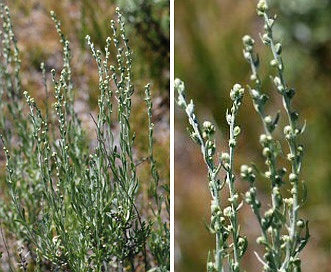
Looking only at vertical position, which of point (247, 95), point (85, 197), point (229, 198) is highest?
point (247, 95)

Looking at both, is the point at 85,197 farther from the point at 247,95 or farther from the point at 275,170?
the point at 247,95

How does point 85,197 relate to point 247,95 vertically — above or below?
below

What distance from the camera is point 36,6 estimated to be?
230 centimetres

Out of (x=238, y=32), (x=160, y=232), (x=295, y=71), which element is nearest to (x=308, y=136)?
(x=295, y=71)

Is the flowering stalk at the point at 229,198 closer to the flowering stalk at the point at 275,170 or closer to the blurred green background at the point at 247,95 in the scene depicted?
the flowering stalk at the point at 275,170

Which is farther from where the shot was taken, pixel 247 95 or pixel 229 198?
pixel 247 95

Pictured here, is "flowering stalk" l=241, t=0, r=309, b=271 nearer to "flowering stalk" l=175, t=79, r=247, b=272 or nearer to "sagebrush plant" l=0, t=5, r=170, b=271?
"flowering stalk" l=175, t=79, r=247, b=272

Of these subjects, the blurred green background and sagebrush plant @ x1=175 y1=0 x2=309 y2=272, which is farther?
the blurred green background

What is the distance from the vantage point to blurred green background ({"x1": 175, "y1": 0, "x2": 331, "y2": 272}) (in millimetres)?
2316

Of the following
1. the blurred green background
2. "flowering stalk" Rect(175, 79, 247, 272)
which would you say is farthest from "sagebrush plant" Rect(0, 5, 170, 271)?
the blurred green background

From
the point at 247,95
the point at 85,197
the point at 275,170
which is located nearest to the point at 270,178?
the point at 275,170

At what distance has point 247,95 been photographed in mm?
2531

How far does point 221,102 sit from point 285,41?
0.29 meters

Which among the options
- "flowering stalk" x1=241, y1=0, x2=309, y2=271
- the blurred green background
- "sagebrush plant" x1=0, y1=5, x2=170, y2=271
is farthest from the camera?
the blurred green background
